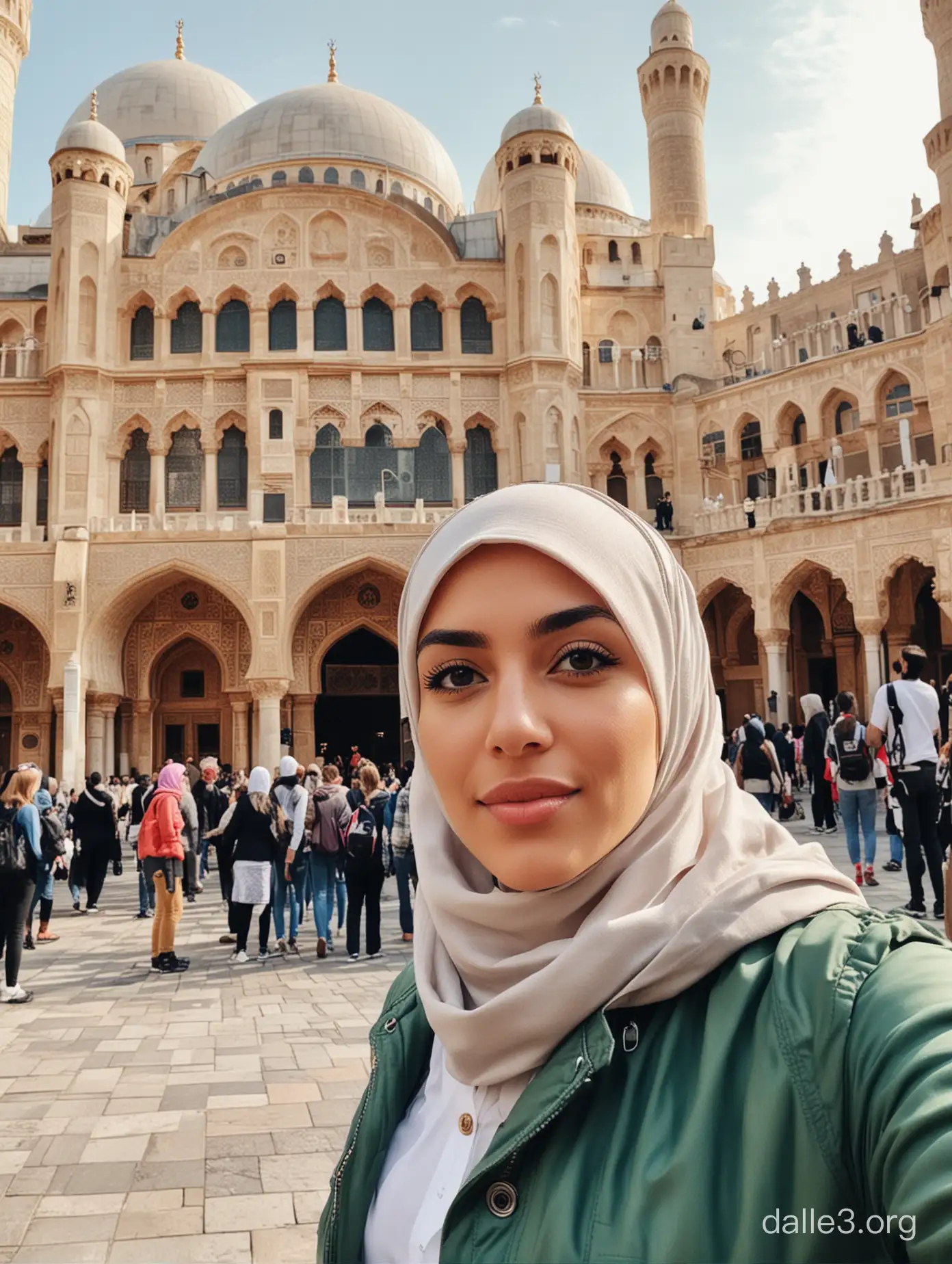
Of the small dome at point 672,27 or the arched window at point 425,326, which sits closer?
the arched window at point 425,326

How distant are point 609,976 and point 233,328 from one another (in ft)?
84.1

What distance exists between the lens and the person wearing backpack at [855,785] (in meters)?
7.92

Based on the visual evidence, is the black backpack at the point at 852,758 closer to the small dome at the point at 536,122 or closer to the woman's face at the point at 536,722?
the woman's face at the point at 536,722

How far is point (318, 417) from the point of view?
2402 cm

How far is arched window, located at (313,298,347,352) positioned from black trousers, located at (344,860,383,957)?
19.3 metres

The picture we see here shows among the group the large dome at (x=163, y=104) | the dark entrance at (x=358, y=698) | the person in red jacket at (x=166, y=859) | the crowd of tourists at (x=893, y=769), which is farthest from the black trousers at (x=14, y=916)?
the large dome at (x=163, y=104)

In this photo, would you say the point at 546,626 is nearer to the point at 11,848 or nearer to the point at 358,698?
the point at 11,848

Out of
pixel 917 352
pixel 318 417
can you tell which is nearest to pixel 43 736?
pixel 318 417

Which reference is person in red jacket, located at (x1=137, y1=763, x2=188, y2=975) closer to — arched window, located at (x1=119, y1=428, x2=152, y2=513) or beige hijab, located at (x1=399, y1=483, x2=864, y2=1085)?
beige hijab, located at (x1=399, y1=483, x2=864, y2=1085)

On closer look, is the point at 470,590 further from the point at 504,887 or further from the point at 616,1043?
the point at 616,1043

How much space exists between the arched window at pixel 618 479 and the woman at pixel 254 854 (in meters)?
18.8

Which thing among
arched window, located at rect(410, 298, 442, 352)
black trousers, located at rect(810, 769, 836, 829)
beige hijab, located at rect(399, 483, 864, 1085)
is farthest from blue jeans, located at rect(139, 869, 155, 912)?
arched window, located at rect(410, 298, 442, 352)

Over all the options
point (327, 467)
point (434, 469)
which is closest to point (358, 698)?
point (327, 467)

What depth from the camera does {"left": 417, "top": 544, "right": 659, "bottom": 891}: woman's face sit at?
1.06 m
